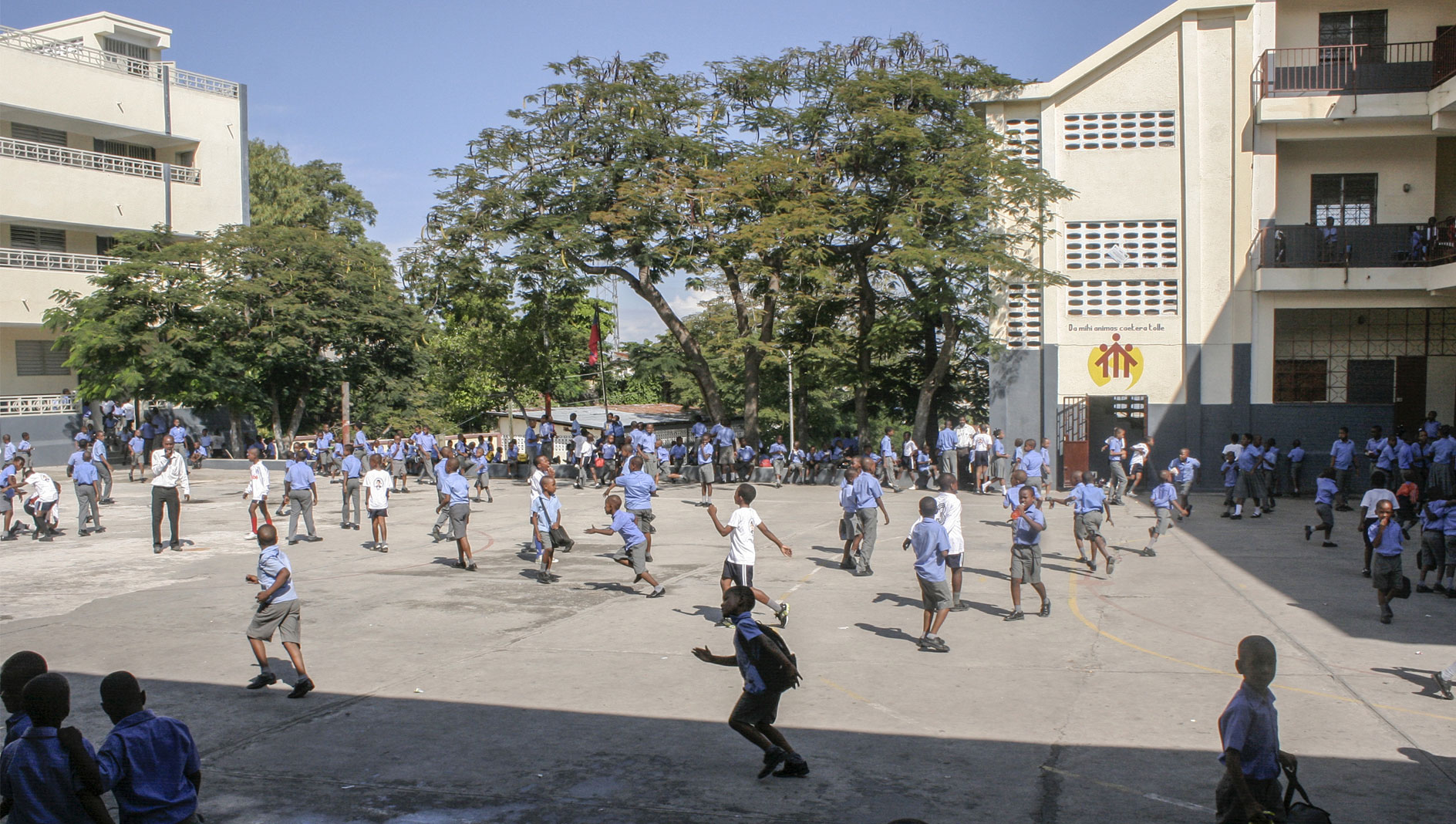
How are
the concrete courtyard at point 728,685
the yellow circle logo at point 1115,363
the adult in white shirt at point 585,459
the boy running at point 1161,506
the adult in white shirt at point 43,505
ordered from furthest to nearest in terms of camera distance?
the adult in white shirt at point 585,459
the yellow circle logo at point 1115,363
the adult in white shirt at point 43,505
the boy running at point 1161,506
the concrete courtyard at point 728,685

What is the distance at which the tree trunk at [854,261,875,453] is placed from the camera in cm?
2994

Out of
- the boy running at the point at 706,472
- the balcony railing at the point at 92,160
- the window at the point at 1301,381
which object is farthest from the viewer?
the balcony railing at the point at 92,160

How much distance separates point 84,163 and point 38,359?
7525 mm

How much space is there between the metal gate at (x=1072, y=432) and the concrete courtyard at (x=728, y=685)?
9.33 m

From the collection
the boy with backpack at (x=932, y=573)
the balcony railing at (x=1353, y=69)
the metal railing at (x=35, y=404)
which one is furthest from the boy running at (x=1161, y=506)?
the metal railing at (x=35, y=404)

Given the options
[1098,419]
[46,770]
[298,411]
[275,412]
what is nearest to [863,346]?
[1098,419]

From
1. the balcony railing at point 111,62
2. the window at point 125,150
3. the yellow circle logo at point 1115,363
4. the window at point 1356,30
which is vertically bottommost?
the yellow circle logo at point 1115,363

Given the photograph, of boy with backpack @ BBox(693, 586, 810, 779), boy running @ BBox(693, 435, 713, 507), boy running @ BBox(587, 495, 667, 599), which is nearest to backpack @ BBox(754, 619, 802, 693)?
boy with backpack @ BBox(693, 586, 810, 779)

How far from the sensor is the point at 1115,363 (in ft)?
91.2

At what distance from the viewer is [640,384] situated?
2260 inches

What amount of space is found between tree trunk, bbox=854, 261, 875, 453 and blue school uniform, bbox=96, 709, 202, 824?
25292 millimetres

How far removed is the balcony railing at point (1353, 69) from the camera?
2544 cm

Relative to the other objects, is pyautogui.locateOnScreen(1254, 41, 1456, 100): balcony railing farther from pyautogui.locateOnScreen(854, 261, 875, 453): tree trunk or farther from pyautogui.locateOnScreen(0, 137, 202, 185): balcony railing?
pyautogui.locateOnScreen(0, 137, 202, 185): balcony railing

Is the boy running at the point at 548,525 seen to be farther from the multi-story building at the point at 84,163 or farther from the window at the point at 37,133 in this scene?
the window at the point at 37,133
